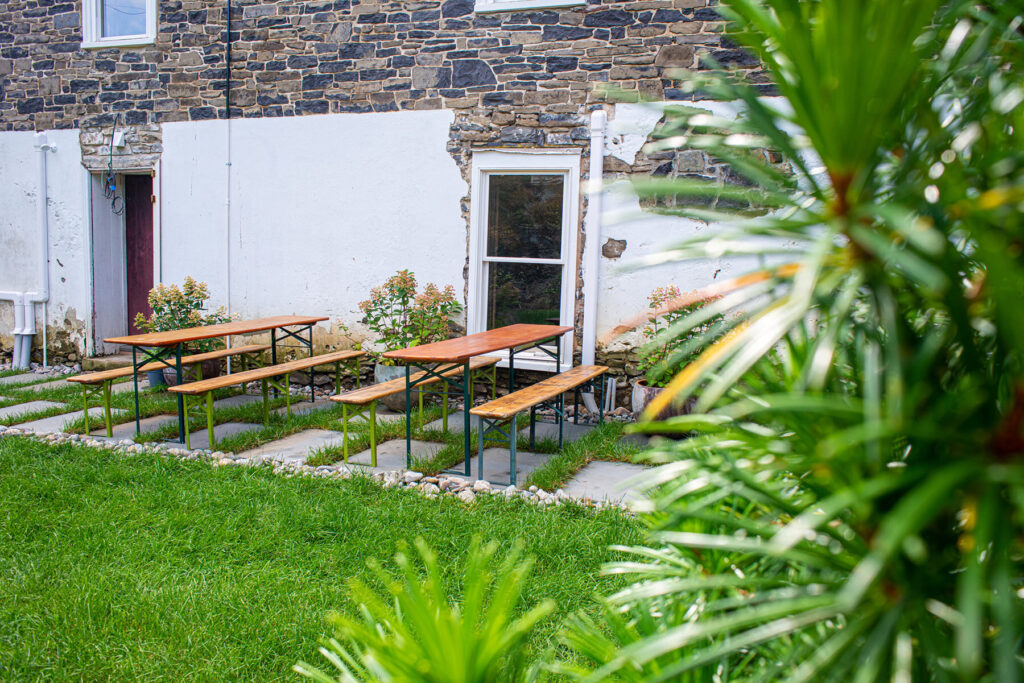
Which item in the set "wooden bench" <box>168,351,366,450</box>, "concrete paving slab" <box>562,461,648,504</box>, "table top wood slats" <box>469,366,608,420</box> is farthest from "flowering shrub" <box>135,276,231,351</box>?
"concrete paving slab" <box>562,461,648,504</box>

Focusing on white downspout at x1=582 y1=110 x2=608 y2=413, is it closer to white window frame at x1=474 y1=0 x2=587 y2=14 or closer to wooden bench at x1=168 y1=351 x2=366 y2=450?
white window frame at x1=474 y1=0 x2=587 y2=14

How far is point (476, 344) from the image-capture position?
5.02 m

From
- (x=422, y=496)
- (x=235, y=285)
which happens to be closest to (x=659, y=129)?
(x=422, y=496)

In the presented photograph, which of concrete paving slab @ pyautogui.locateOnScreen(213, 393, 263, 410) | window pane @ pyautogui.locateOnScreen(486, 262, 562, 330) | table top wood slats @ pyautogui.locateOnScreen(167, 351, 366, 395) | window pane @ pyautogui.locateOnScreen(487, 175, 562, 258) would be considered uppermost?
window pane @ pyautogui.locateOnScreen(487, 175, 562, 258)

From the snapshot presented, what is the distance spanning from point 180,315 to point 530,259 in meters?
3.59

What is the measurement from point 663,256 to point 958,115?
0.32 metres

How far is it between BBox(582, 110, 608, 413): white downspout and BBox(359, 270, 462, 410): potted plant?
48.4 inches

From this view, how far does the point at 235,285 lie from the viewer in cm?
773

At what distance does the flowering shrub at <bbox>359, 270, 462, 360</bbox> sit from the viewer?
662cm

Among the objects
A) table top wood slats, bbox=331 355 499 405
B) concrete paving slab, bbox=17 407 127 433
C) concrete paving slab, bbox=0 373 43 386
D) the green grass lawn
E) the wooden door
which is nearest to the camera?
the green grass lawn

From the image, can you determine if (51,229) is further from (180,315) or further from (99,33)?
(180,315)

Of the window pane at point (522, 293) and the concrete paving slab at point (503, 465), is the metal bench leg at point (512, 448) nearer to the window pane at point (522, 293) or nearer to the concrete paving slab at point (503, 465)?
the concrete paving slab at point (503, 465)

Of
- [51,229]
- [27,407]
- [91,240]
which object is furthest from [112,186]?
[27,407]

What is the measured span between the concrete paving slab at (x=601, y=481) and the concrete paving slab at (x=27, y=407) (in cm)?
463
